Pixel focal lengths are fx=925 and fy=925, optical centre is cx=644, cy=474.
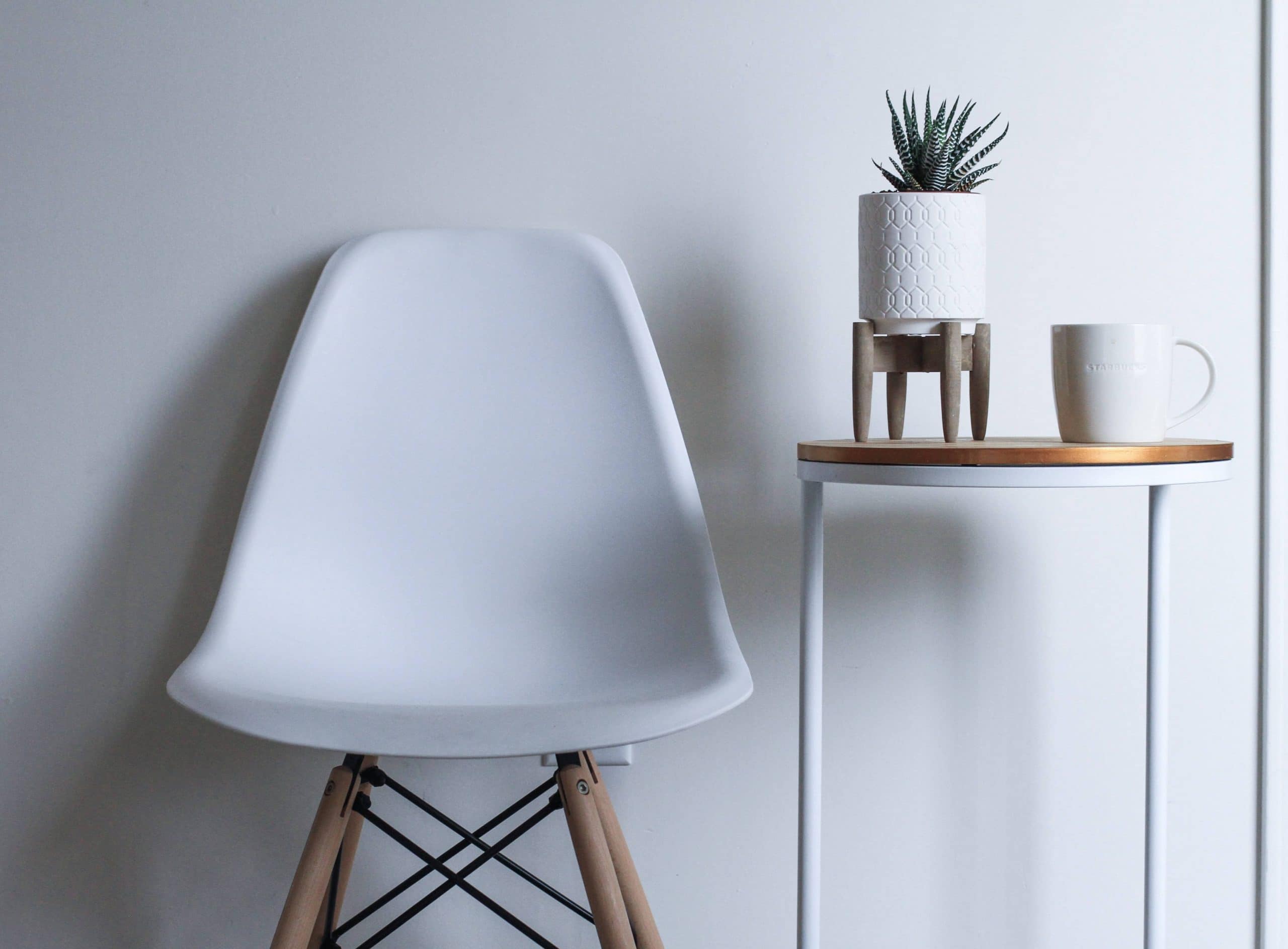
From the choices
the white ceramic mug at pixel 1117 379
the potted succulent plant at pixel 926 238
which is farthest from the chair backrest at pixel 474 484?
the white ceramic mug at pixel 1117 379

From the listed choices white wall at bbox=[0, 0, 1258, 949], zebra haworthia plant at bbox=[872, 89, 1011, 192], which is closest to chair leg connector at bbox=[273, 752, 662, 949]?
white wall at bbox=[0, 0, 1258, 949]

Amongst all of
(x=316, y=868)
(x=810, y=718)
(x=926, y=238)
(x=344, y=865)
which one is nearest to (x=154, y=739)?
(x=344, y=865)

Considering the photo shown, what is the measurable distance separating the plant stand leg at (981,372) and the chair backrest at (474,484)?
0.85 ft

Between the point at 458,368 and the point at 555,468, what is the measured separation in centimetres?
14

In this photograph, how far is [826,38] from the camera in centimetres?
97

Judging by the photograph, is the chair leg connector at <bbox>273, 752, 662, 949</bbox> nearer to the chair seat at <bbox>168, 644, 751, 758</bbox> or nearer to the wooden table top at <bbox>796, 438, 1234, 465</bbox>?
the chair seat at <bbox>168, 644, 751, 758</bbox>

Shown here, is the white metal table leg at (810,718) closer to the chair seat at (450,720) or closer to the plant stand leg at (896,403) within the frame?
the plant stand leg at (896,403)

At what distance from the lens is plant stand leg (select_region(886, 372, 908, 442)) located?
854 millimetres

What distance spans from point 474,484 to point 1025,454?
0.49 m

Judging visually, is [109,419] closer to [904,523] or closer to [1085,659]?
[904,523]

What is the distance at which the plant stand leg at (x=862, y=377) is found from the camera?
2.61 feet

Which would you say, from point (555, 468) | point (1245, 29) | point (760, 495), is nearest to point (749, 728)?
point (760, 495)

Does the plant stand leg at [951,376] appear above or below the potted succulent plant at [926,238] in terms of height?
below

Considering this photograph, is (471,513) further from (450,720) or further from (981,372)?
(981,372)
